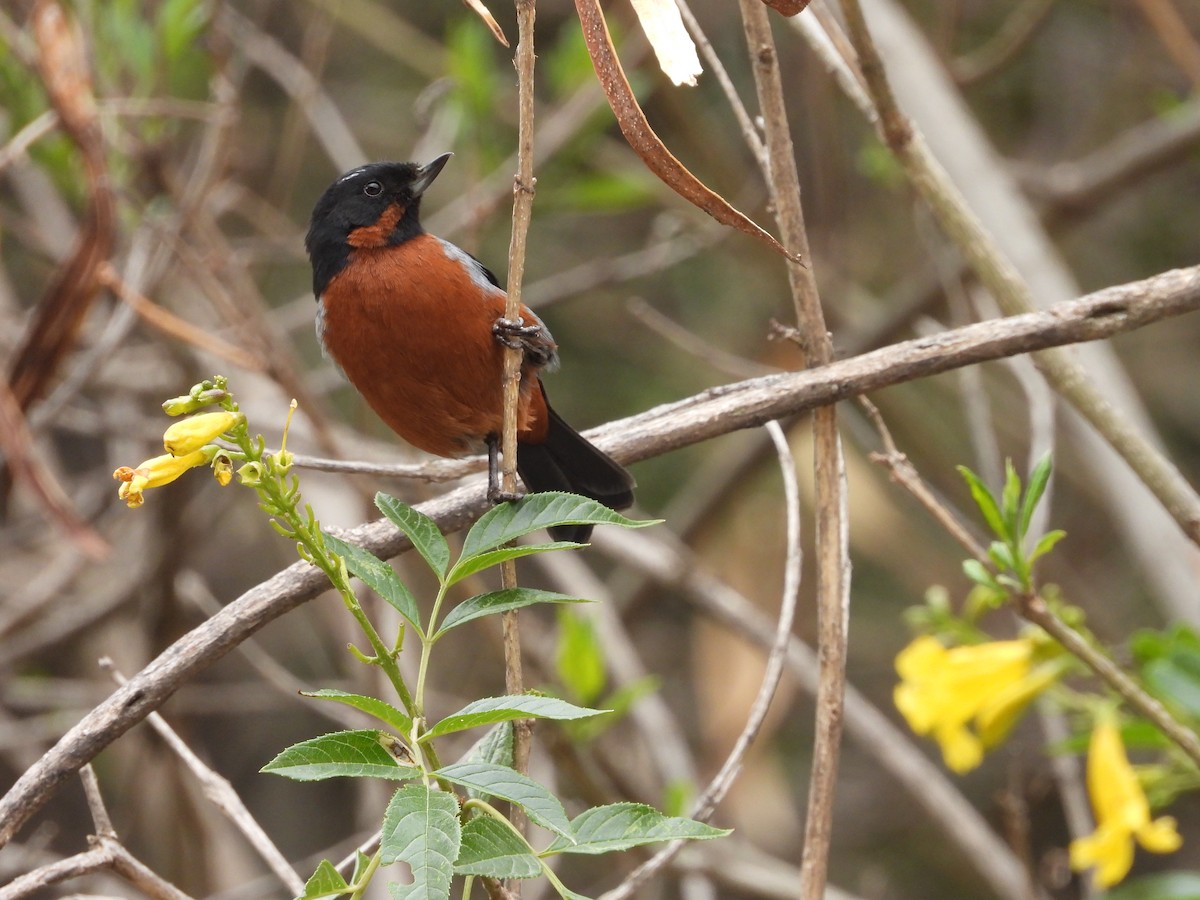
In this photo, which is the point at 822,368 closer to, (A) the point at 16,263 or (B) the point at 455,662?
(B) the point at 455,662

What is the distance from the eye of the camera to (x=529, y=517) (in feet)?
5.34

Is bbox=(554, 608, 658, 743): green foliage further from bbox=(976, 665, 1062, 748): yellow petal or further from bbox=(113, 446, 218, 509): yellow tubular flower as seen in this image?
bbox=(113, 446, 218, 509): yellow tubular flower

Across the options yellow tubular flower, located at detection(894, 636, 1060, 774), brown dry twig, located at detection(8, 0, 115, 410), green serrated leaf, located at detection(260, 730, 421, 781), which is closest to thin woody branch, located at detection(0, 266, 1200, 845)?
green serrated leaf, located at detection(260, 730, 421, 781)

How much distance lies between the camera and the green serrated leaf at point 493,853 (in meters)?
1.41

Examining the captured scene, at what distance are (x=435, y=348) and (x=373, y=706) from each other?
1595mm

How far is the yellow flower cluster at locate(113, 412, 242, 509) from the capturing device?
1.47 meters

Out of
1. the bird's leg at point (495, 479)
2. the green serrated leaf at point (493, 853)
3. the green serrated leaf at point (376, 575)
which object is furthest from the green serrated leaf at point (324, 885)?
the bird's leg at point (495, 479)

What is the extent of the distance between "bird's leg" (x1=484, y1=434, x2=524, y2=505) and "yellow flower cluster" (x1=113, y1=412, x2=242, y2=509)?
367 mm

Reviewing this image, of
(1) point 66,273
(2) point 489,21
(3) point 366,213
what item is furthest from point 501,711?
(1) point 66,273

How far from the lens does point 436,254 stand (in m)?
3.16

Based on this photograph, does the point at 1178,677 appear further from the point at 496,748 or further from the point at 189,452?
the point at 189,452

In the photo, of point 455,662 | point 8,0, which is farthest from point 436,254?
point 455,662

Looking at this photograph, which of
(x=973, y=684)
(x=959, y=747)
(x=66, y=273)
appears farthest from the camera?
(x=66, y=273)

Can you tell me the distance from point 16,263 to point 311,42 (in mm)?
2267
